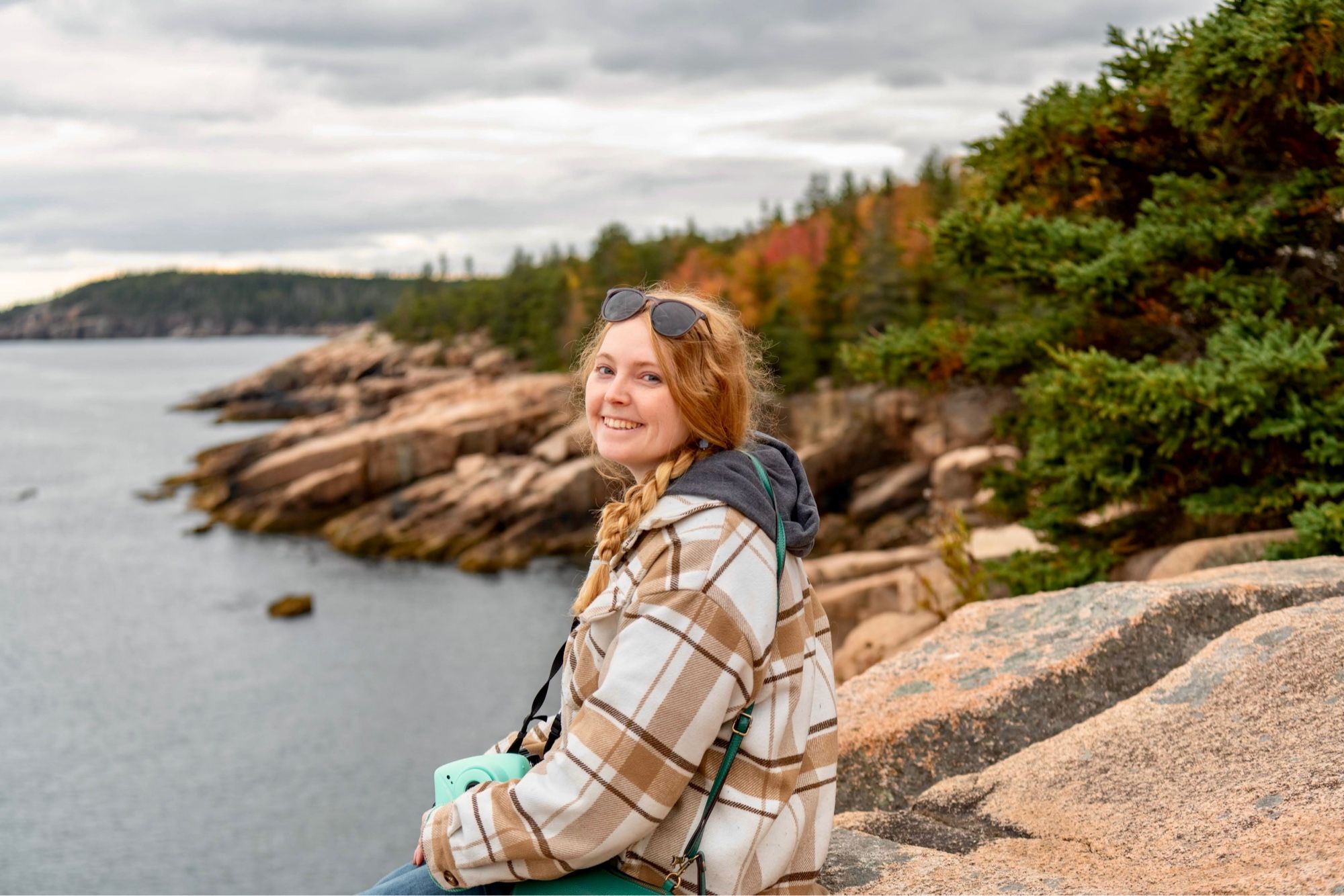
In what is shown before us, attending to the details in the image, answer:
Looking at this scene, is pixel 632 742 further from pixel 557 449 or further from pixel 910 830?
pixel 557 449

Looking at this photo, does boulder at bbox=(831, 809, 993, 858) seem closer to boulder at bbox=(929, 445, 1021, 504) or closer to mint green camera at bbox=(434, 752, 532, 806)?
mint green camera at bbox=(434, 752, 532, 806)

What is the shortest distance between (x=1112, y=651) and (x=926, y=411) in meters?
33.6

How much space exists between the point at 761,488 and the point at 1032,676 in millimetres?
2342

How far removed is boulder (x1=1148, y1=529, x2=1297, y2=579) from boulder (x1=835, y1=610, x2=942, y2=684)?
3.83 meters

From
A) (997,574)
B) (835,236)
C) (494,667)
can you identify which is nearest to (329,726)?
(494,667)

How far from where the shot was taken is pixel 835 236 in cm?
4891

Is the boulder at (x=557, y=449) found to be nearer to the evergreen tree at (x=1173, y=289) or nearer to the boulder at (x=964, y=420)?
the boulder at (x=964, y=420)

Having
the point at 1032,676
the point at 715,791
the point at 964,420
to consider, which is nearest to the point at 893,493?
the point at 964,420

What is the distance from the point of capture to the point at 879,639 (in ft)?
41.0

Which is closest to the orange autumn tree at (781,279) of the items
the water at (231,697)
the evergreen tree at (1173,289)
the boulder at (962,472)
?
the evergreen tree at (1173,289)

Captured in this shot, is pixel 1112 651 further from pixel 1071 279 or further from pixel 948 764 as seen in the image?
pixel 1071 279

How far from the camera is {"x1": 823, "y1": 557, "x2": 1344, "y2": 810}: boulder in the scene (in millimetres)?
4383

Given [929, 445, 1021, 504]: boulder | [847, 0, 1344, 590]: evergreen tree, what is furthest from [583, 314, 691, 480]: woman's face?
[929, 445, 1021, 504]: boulder

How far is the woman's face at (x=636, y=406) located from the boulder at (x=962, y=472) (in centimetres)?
2749
